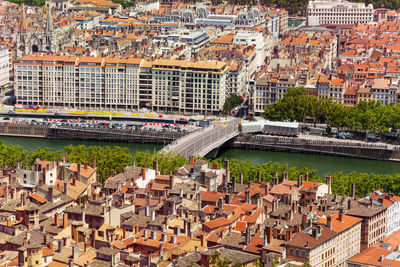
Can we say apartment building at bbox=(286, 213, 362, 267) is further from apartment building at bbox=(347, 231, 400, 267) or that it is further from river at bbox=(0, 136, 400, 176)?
river at bbox=(0, 136, 400, 176)

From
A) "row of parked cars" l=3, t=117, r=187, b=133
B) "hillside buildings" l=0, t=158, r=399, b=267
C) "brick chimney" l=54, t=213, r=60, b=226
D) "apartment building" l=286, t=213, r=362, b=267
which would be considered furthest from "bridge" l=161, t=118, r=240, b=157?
"apartment building" l=286, t=213, r=362, b=267

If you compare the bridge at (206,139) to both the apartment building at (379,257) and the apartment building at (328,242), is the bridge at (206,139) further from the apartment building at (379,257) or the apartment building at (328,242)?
the apartment building at (379,257)

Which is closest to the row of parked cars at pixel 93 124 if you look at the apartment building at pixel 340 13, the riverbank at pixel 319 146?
the riverbank at pixel 319 146

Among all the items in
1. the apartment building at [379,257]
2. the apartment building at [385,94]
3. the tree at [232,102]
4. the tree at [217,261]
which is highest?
the apartment building at [385,94]

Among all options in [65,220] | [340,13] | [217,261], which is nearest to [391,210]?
[217,261]

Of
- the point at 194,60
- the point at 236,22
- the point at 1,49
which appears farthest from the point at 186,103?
the point at 236,22

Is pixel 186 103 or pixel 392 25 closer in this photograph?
pixel 186 103

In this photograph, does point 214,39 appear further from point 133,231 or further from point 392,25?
point 133,231

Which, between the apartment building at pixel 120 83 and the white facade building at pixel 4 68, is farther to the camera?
the white facade building at pixel 4 68
